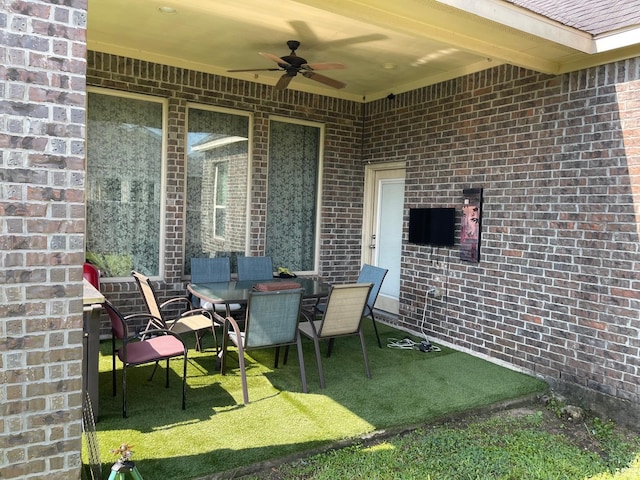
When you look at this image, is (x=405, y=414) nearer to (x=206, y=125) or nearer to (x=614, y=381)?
(x=614, y=381)

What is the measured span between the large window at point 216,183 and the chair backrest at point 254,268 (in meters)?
0.47

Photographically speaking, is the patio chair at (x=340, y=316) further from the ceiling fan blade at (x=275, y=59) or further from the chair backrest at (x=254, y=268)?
the ceiling fan blade at (x=275, y=59)

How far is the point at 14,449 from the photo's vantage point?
2043 millimetres

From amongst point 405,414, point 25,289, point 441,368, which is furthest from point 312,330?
point 25,289

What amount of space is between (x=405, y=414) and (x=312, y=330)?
3.49 ft

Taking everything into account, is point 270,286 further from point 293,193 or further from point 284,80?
point 293,193

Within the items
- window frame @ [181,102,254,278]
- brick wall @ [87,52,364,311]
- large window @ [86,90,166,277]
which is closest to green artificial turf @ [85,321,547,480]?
large window @ [86,90,166,277]

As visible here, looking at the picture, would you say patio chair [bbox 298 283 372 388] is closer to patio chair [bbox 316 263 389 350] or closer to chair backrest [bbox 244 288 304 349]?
chair backrest [bbox 244 288 304 349]

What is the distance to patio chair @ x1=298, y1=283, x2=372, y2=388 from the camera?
394cm

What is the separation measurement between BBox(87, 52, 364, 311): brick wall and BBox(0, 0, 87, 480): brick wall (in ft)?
10.6

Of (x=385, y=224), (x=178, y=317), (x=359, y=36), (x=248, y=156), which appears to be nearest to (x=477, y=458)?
(x=178, y=317)

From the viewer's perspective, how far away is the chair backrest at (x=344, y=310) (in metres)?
3.95

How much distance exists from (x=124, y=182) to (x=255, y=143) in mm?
1665

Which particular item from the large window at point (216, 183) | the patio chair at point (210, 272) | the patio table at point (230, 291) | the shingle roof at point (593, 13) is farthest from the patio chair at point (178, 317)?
the shingle roof at point (593, 13)
